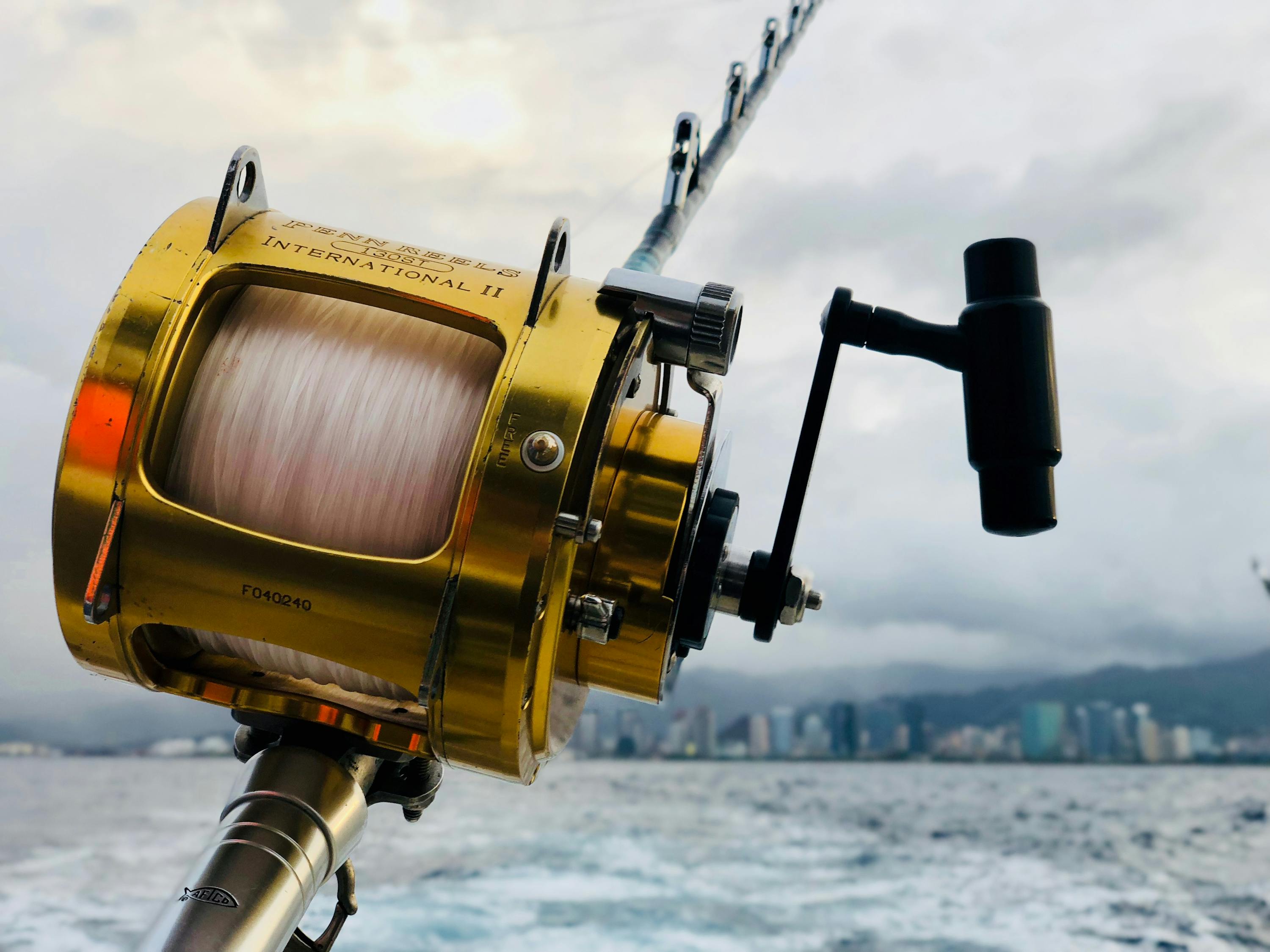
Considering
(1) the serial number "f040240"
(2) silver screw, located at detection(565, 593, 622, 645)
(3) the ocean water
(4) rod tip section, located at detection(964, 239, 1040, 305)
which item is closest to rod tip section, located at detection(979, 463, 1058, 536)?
(4) rod tip section, located at detection(964, 239, 1040, 305)

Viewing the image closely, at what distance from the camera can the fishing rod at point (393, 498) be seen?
0.64 metres

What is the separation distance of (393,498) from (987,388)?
450mm

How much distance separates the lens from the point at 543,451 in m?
0.63

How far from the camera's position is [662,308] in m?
0.72

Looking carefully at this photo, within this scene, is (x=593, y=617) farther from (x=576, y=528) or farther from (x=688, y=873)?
(x=688, y=873)

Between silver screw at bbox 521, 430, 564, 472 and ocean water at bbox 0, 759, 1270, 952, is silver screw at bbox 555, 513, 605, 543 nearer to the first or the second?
silver screw at bbox 521, 430, 564, 472

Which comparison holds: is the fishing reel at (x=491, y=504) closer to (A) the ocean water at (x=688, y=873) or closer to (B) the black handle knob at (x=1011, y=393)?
(B) the black handle knob at (x=1011, y=393)

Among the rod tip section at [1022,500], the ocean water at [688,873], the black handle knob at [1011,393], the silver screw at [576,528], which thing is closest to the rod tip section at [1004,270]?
the black handle knob at [1011,393]

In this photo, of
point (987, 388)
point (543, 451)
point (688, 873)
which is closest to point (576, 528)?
point (543, 451)

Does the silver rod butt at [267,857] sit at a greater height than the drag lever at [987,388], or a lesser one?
lesser

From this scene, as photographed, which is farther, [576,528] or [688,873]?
[688,873]

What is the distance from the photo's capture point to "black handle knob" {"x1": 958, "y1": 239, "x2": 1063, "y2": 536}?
68 centimetres

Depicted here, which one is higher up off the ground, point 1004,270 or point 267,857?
point 1004,270

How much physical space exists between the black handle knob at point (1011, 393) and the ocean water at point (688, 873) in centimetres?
463
